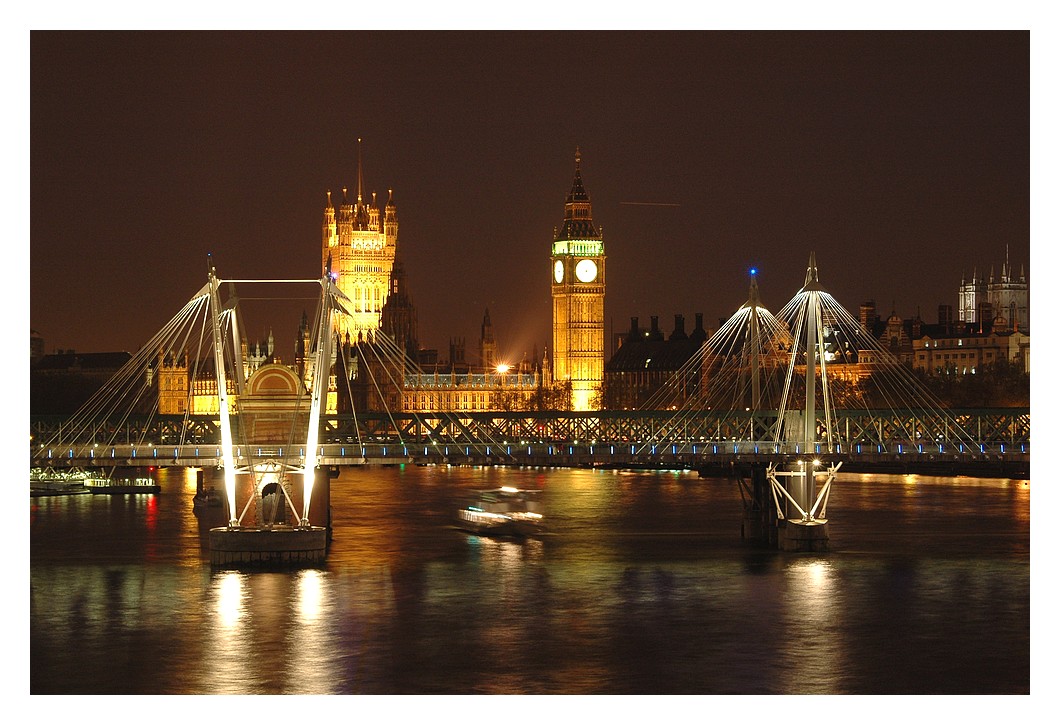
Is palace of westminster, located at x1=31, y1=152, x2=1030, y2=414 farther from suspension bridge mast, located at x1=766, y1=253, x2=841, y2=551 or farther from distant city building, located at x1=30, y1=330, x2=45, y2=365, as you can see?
suspension bridge mast, located at x1=766, y1=253, x2=841, y2=551

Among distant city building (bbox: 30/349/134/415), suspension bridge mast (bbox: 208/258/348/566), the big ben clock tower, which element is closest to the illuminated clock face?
the big ben clock tower

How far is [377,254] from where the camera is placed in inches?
6422

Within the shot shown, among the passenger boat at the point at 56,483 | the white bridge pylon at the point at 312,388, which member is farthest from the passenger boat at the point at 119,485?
the white bridge pylon at the point at 312,388

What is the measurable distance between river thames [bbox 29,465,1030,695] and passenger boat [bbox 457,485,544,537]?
0.93 m

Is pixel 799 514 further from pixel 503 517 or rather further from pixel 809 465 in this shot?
pixel 503 517

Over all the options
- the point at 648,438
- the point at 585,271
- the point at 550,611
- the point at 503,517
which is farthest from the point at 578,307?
the point at 550,611

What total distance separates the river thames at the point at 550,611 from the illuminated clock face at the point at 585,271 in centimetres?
7820

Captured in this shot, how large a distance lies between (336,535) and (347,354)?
83.1 m

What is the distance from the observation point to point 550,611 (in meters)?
36.6

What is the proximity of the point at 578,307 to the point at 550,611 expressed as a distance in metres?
98.4

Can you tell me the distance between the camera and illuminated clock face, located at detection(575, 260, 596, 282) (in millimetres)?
134250

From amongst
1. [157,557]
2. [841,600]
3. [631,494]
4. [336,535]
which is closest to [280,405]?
[631,494]

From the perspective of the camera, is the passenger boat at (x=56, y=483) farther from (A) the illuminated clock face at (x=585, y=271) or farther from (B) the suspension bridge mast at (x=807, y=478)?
(A) the illuminated clock face at (x=585, y=271)
